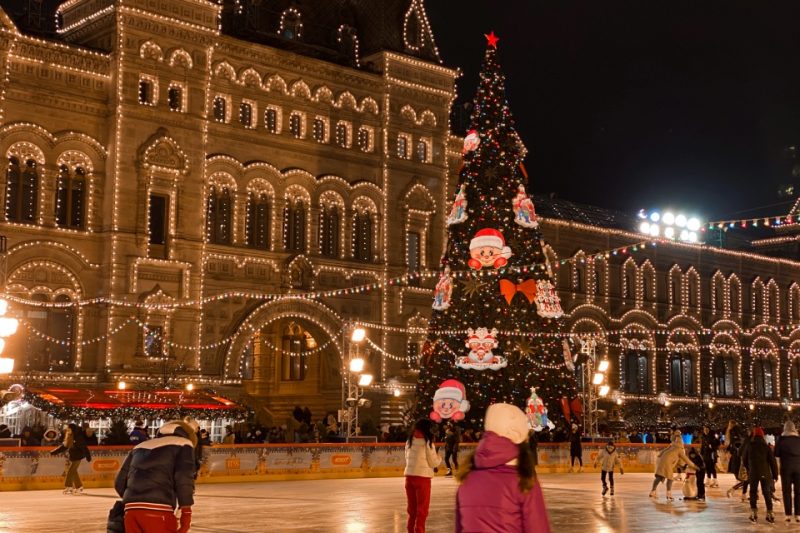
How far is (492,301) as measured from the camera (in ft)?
118

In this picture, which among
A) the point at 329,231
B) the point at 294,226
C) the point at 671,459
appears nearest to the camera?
the point at 671,459

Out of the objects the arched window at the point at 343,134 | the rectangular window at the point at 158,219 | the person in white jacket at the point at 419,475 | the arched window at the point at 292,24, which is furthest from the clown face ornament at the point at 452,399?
the person in white jacket at the point at 419,475

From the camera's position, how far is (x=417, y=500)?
48.5 feet

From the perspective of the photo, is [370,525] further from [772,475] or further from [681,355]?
[681,355]

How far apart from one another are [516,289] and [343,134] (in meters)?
11.3

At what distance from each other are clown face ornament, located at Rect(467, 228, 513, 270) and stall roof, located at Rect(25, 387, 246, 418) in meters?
8.74

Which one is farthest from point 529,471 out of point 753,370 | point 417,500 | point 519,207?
point 753,370

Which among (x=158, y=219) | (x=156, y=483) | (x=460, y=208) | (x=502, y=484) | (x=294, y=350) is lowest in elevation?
(x=156, y=483)

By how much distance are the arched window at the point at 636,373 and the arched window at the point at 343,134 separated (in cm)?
2105

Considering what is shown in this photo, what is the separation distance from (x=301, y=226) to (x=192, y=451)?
3314 centimetres

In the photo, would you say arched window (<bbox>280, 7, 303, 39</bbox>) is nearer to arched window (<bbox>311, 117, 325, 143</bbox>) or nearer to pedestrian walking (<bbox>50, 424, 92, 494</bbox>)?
arched window (<bbox>311, 117, 325, 143</bbox>)

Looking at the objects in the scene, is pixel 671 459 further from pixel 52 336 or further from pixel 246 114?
pixel 246 114

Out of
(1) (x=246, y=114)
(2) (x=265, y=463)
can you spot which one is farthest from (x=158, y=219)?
(2) (x=265, y=463)

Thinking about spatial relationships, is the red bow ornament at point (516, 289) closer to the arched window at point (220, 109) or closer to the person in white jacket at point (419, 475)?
the arched window at point (220, 109)
